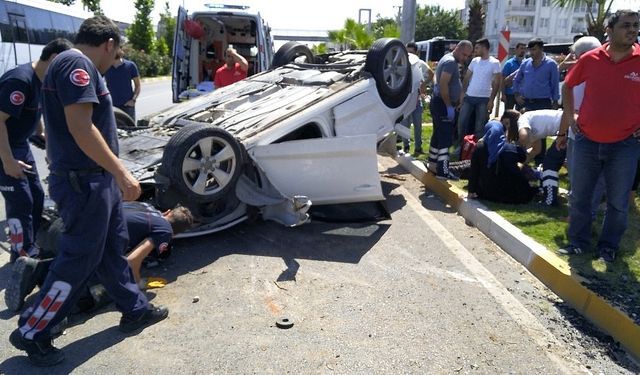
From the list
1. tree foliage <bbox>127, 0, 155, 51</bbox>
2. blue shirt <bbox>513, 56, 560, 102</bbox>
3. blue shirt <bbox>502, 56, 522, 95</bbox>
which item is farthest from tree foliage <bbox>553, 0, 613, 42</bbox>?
tree foliage <bbox>127, 0, 155, 51</bbox>

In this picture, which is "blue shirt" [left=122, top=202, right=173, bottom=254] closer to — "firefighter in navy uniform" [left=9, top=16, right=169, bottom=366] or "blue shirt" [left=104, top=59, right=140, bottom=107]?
"firefighter in navy uniform" [left=9, top=16, right=169, bottom=366]

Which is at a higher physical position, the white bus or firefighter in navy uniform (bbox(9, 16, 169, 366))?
the white bus

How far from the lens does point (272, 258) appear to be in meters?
4.23

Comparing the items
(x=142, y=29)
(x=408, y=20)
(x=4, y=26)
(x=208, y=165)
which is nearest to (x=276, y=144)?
(x=208, y=165)

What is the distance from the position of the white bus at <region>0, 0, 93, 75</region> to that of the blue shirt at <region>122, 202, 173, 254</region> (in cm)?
1216

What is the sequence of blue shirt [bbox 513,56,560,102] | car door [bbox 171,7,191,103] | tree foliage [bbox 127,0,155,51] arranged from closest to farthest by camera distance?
blue shirt [bbox 513,56,560,102] < car door [bbox 171,7,191,103] < tree foliage [bbox 127,0,155,51]

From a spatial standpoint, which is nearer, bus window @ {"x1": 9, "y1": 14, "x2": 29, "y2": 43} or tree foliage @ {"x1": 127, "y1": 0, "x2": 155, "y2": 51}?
bus window @ {"x1": 9, "y1": 14, "x2": 29, "y2": 43}

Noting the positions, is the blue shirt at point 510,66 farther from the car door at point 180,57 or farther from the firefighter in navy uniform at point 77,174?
the firefighter in navy uniform at point 77,174

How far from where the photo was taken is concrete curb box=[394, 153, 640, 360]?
3145 millimetres

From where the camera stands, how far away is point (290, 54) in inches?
284

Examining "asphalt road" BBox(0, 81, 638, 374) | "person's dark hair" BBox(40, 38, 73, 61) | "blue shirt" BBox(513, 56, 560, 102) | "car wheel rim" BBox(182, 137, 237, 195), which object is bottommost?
"asphalt road" BBox(0, 81, 638, 374)

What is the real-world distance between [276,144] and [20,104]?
6.37ft

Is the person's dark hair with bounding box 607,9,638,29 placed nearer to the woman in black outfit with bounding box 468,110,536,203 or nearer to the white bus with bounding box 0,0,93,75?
the woman in black outfit with bounding box 468,110,536,203

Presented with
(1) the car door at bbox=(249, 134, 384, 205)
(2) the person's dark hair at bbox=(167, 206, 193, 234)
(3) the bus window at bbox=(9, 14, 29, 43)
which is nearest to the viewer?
(2) the person's dark hair at bbox=(167, 206, 193, 234)
